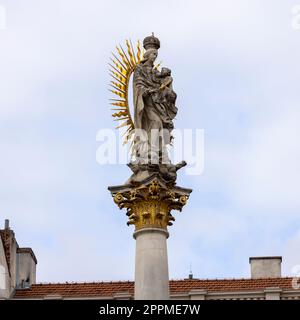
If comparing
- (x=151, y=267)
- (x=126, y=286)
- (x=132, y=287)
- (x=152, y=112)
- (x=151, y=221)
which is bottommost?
(x=151, y=267)

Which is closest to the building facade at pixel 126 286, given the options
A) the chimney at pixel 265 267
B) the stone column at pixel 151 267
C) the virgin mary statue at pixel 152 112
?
the chimney at pixel 265 267

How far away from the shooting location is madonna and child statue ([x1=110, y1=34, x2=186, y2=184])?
32.0 m

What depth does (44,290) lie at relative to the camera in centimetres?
5597

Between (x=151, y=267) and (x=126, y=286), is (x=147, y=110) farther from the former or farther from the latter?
(x=126, y=286)

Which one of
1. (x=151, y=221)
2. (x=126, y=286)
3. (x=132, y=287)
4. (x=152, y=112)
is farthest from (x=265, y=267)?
(x=151, y=221)

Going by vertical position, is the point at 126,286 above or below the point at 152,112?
above

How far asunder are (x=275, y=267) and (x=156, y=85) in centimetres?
2618

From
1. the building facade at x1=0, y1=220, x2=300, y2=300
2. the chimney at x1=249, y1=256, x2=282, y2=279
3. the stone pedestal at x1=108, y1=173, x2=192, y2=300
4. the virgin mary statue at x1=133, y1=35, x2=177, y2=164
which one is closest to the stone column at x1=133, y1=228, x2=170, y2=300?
the stone pedestal at x1=108, y1=173, x2=192, y2=300

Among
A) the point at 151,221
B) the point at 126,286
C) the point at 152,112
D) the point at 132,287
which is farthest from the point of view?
the point at 126,286

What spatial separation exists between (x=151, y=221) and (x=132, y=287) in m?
23.2

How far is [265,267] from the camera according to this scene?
188 ft
